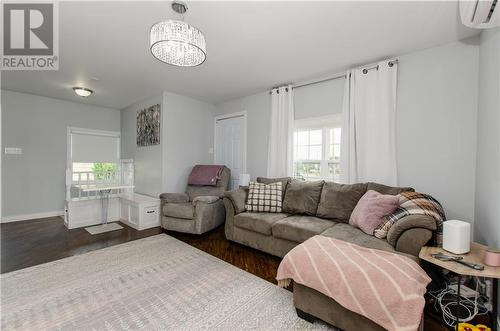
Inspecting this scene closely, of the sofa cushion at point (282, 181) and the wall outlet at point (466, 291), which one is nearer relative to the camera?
the wall outlet at point (466, 291)

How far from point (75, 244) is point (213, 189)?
2.15 meters

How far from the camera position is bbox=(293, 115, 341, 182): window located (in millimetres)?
3204

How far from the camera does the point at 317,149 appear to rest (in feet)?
11.2

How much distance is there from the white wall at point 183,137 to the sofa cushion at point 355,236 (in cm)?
308

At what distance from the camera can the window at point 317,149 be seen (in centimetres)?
320

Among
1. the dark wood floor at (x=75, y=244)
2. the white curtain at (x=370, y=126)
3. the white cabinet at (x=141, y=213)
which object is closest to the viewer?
the dark wood floor at (x=75, y=244)

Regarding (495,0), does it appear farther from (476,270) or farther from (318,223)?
(318,223)

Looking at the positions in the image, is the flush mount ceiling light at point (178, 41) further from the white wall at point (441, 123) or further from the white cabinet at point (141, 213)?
the white cabinet at point (141, 213)

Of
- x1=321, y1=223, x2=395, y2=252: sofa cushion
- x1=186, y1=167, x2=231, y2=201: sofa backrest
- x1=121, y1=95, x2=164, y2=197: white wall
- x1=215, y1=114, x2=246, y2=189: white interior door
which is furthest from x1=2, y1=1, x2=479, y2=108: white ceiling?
x1=321, y1=223, x2=395, y2=252: sofa cushion

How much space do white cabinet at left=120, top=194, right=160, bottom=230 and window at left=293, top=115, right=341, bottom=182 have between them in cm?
262

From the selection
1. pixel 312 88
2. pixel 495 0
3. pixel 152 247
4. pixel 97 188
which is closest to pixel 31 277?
pixel 152 247

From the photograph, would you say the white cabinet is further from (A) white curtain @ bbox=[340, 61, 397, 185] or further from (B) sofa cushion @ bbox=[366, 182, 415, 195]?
(B) sofa cushion @ bbox=[366, 182, 415, 195]

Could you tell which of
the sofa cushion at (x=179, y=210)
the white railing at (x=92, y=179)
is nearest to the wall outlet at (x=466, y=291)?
the sofa cushion at (x=179, y=210)

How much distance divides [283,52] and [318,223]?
82.1 inches
